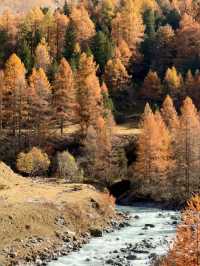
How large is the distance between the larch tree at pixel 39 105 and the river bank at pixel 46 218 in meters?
34.3

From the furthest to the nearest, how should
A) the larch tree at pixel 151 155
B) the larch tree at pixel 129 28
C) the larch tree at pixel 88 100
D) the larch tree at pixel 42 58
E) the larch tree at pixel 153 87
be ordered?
the larch tree at pixel 129 28 < the larch tree at pixel 42 58 < the larch tree at pixel 153 87 < the larch tree at pixel 88 100 < the larch tree at pixel 151 155

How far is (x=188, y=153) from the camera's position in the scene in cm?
8488

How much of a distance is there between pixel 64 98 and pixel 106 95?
10.9 meters

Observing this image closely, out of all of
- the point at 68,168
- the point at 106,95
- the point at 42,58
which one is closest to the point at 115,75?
the point at 106,95

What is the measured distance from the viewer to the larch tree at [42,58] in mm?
132000

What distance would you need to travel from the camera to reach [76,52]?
451 ft

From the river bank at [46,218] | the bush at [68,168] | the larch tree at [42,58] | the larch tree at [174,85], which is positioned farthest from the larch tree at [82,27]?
the river bank at [46,218]

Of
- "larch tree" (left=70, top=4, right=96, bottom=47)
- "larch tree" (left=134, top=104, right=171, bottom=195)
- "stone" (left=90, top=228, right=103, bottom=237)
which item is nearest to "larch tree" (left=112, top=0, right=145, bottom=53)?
"larch tree" (left=70, top=4, right=96, bottom=47)

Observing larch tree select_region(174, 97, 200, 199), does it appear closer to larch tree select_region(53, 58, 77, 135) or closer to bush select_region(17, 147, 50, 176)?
bush select_region(17, 147, 50, 176)

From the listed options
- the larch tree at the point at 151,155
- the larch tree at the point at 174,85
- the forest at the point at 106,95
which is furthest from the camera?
the larch tree at the point at 174,85

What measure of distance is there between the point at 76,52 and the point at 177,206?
69.1 metres

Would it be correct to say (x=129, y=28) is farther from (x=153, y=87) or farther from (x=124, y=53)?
(x=153, y=87)

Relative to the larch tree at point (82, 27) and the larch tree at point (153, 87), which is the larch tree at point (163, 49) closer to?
the larch tree at point (153, 87)

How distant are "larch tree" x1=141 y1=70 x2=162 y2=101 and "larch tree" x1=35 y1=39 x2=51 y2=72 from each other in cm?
2538
